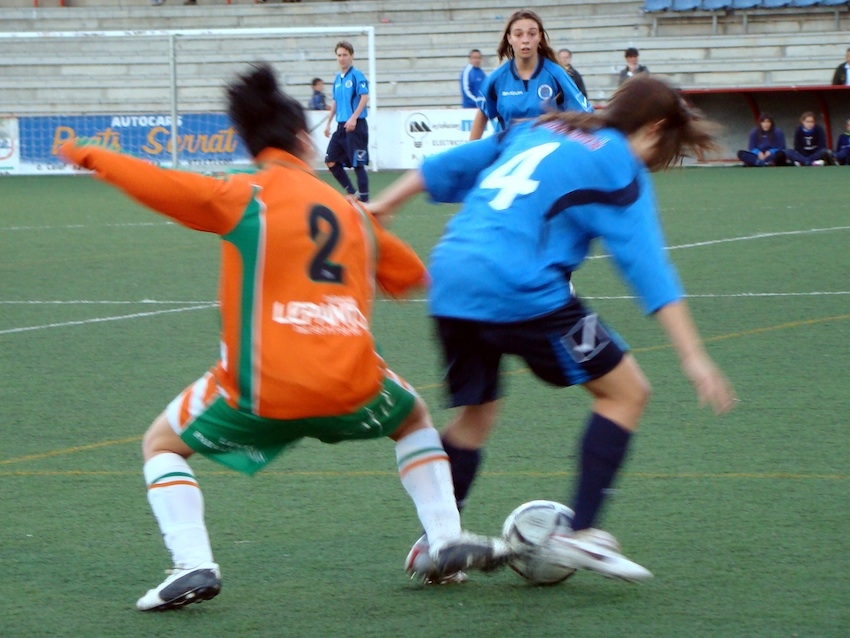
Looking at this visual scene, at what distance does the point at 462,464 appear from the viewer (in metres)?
3.99

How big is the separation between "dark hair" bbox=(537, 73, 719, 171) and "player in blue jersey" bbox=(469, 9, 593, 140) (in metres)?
4.87

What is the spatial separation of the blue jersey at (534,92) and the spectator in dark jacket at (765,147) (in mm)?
16719

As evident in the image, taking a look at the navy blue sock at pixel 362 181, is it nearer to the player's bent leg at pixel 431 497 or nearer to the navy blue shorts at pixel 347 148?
the navy blue shorts at pixel 347 148

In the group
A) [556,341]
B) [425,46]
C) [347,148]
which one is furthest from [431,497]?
[425,46]

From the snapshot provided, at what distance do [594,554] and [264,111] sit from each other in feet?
4.50

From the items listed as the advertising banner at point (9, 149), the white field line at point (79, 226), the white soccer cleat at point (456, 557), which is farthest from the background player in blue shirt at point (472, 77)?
the white soccer cleat at point (456, 557)

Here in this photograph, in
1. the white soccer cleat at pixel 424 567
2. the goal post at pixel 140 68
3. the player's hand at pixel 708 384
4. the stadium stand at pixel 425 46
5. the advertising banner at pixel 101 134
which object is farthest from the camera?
the goal post at pixel 140 68

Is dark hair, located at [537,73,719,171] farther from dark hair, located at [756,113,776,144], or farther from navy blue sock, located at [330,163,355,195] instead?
dark hair, located at [756,113,776,144]

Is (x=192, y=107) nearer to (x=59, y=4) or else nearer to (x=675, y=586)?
(x=59, y=4)

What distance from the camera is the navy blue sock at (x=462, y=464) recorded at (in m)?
3.98

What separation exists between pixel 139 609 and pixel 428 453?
2.73ft

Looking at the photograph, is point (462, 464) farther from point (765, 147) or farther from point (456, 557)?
point (765, 147)

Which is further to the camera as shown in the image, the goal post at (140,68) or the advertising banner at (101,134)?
the goal post at (140,68)

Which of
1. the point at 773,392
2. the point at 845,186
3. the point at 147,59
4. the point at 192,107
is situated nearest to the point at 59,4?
the point at 147,59
